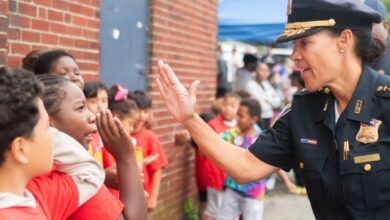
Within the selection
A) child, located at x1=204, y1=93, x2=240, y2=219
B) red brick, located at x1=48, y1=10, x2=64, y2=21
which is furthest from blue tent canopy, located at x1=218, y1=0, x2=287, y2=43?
red brick, located at x1=48, y1=10, x2=64, y2=21

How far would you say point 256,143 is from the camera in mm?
2961

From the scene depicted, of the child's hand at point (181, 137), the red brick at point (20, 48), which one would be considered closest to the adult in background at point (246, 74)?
the child's hand at point (181, 137)

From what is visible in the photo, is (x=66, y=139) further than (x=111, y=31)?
No

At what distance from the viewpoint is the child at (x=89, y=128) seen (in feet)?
8.25

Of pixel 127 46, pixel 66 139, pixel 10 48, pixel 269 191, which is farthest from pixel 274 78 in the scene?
pixel 66 139

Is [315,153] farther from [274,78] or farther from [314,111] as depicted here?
[274,78]

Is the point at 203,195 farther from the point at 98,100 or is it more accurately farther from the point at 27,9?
the point at 27,9

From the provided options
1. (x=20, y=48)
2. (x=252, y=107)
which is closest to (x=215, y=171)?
(x=252, y=107)

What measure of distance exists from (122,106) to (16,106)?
261 cm

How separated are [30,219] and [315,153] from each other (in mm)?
1363

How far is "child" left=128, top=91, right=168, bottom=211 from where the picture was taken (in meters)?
4.85

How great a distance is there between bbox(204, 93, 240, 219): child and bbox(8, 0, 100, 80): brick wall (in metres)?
2.05

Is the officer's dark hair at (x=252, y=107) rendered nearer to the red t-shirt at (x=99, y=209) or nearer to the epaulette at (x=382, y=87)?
the epaulette at (x=382, y=87)

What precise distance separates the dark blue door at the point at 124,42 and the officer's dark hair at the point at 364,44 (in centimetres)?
255
